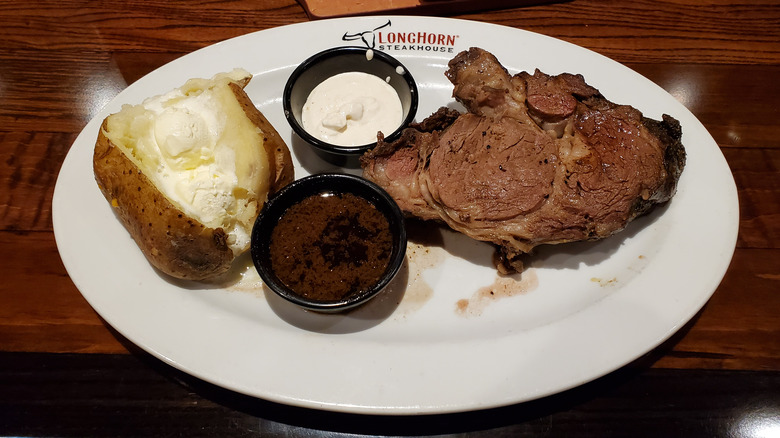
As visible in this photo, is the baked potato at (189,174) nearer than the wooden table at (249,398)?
Yes

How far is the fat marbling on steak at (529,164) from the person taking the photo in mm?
2254

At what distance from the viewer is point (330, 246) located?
227cm

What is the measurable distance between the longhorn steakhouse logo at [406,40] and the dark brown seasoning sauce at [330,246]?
1.20m

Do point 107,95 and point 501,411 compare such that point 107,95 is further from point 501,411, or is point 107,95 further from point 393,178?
point 501,411

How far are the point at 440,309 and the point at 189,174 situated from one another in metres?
1.35

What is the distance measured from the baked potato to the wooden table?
0.66m

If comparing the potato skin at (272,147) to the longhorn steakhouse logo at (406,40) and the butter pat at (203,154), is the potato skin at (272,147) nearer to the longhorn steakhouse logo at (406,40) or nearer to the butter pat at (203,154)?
the butter pat at (203,154)

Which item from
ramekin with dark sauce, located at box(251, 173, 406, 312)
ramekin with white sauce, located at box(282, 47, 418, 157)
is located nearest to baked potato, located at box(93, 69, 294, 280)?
ramekin with dark sauce, located at box(251, 173, 406, 312)

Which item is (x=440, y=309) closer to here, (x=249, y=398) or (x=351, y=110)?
(x=249, y=398)

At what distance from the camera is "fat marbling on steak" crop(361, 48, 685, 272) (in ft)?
7.39

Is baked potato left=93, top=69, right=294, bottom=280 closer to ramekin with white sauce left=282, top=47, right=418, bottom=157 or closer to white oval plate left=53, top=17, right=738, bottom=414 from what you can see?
white oval plate left=53, top=17, right=738, bottom=414

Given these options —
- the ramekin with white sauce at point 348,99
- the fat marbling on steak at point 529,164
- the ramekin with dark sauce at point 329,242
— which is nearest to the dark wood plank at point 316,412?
the ramekin with dark sauce at point 329,242

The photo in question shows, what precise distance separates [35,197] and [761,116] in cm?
442

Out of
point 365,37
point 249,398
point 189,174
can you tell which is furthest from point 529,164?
point 249,398
